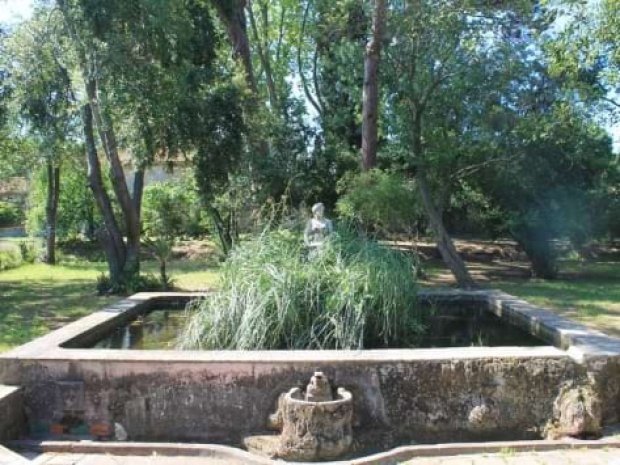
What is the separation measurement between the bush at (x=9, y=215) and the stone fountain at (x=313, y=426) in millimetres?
36575

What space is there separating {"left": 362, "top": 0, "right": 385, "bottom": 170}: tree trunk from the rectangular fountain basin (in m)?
9.68

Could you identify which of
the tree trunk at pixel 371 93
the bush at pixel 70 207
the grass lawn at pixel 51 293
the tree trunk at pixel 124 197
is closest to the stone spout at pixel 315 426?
the grass lawn at pixel 51 293

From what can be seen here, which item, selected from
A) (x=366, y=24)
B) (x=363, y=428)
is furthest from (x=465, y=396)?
(x=366, y=24)

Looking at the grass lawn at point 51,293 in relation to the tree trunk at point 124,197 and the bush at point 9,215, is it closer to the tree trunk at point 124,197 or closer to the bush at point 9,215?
the tree trunk at point 124,197

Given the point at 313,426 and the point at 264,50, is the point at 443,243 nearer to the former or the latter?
the point at 313,426

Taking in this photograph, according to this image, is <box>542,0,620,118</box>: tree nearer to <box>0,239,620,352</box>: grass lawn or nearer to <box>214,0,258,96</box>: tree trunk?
<box>0,239,620,352</box>: grass lawn

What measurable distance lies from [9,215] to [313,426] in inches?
1486

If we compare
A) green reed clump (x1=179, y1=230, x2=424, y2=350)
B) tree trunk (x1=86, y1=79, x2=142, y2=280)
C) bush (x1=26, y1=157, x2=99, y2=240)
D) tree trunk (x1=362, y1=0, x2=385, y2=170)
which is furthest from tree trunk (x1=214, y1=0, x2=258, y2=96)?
bush (x1=26, y1=157, x2=99, y2=240)

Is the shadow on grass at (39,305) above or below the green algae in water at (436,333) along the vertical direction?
below

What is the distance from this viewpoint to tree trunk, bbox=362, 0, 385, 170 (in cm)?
1402

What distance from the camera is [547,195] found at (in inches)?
659

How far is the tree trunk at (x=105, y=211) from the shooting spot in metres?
13.8

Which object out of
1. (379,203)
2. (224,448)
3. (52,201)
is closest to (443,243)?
(379,203)

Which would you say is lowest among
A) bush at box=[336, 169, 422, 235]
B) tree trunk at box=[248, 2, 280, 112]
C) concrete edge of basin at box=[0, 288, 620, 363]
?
concrete edge of basin at box=[0, 288, 620, 363]
